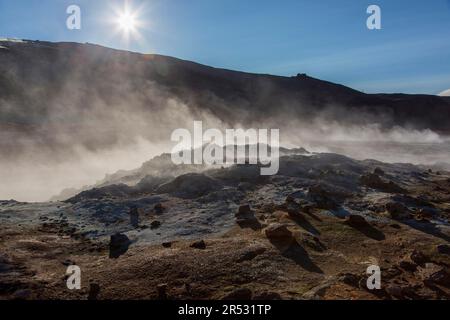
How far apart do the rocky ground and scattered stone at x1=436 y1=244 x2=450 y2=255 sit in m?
0.03

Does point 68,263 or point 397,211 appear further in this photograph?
point 397,211

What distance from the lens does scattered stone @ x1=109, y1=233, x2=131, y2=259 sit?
29.7 feet

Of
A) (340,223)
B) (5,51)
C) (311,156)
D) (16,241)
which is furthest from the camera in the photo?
(5,51)

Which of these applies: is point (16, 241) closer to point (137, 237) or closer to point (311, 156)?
point (137, 237)

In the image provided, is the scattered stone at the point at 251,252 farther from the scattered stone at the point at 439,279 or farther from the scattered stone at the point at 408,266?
the scattered stone at the point at 439,279

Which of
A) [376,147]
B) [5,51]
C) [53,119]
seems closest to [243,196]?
[376,147]

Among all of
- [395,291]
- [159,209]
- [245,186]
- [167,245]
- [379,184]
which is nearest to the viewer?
[395,291]

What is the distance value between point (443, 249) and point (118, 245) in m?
6.67

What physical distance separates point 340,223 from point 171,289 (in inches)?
193

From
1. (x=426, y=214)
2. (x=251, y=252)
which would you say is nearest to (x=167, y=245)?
(x=251, y=252)

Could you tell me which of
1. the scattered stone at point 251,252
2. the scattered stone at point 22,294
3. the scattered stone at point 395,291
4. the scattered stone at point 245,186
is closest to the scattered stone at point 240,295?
the scattered stone at point 251,252

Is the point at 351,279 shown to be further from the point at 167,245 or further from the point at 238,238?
the point at 167,245

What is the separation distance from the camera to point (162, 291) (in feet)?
23.1

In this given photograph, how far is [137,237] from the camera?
10.0 m
